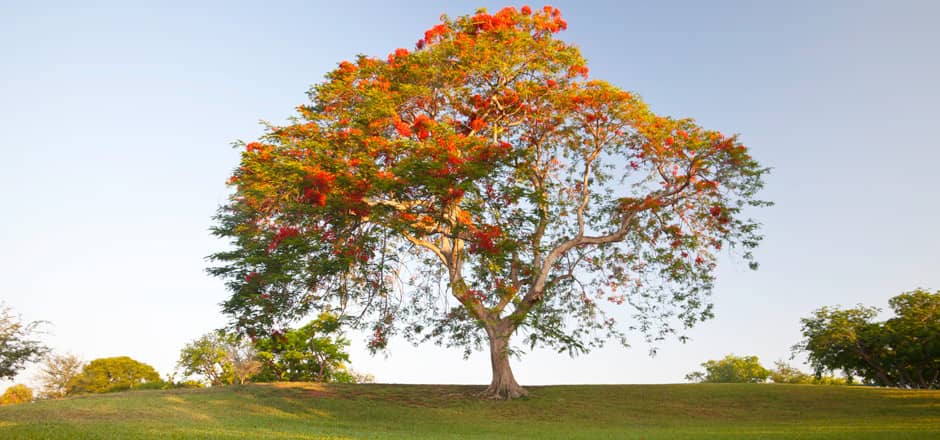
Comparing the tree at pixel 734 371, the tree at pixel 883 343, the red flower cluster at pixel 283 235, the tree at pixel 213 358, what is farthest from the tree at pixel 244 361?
the tree at pixel 734 371

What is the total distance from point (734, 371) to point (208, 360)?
171 feet

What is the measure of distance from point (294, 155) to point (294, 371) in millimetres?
23322

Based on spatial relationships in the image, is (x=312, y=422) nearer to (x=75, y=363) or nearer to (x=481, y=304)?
(x=481, y=304)

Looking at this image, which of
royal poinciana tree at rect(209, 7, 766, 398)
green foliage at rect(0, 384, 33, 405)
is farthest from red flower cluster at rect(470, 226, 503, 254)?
green foliage at rect(0, 384, 33, 405)

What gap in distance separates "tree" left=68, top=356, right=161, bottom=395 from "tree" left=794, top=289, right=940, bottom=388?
168ft

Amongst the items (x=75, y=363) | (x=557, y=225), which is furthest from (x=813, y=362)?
(x=75, y=363)

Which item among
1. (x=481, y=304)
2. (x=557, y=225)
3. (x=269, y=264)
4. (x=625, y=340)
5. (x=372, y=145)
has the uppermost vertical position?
(x=372, y=145)

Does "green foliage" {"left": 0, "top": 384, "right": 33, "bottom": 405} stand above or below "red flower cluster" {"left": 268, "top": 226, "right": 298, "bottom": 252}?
below

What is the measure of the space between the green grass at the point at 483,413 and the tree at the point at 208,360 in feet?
50.4

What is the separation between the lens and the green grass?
49.4 ft

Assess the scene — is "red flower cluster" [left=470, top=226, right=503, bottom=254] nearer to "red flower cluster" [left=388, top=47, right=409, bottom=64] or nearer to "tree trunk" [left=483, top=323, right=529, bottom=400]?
"tree trunk" [left=483, top=323, right=529, bottom=400]

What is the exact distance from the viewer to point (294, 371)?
125ft

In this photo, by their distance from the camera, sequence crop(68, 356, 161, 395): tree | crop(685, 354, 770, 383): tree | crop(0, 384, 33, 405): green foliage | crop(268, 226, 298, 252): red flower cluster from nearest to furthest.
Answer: crop(268, 226, 298, 252): red flower cluster → crop(68, 356, 161, 395): tree → crop(0, 384, 33, 405): green foliage → crop(685, 354, 770, 383): tree

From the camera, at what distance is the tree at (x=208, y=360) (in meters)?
40.4
